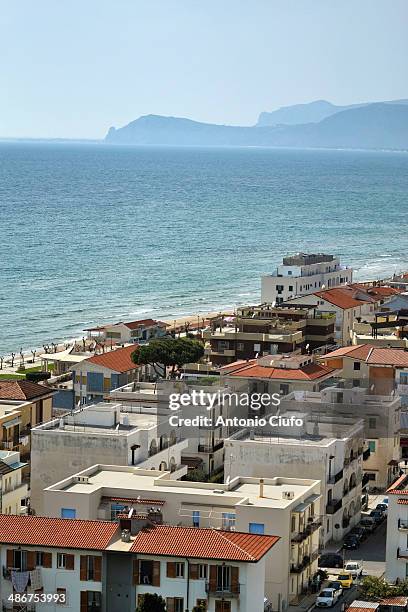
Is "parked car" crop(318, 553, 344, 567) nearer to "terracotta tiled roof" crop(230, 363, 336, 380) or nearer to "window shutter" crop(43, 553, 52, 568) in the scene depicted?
"window shutter" crop(43, 553, 52, 568)

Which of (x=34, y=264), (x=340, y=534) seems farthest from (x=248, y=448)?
(x=34, y=264)

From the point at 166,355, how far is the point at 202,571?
87.5 ft

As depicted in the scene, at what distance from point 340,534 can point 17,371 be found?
27897 mm

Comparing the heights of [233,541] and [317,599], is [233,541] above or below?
above

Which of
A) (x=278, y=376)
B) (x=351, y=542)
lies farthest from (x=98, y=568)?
(x=278, y=376)

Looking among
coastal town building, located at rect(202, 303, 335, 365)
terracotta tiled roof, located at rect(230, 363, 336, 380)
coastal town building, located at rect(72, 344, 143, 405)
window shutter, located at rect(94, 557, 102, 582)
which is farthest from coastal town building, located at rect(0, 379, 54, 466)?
coastal town building, located at rect(202, 303, 335, 365)

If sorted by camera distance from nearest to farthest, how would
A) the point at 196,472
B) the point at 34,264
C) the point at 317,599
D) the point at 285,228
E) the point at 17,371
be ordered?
the point at 317,599, the point at 196,472, the point at 17,371, the point at 34,264, the point at 285,228

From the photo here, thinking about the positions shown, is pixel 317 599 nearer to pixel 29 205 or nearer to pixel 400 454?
pixel 400 454

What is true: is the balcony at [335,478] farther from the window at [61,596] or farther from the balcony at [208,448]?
the window at [61,596]

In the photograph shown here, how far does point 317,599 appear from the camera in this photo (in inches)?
1243

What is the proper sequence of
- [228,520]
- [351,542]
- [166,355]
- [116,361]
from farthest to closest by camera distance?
[166,355]
[116,361]
[351,542]
[228,520]

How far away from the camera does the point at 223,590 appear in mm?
27531

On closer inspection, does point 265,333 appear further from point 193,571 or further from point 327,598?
point 193,571

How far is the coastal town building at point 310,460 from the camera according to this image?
37.0m
